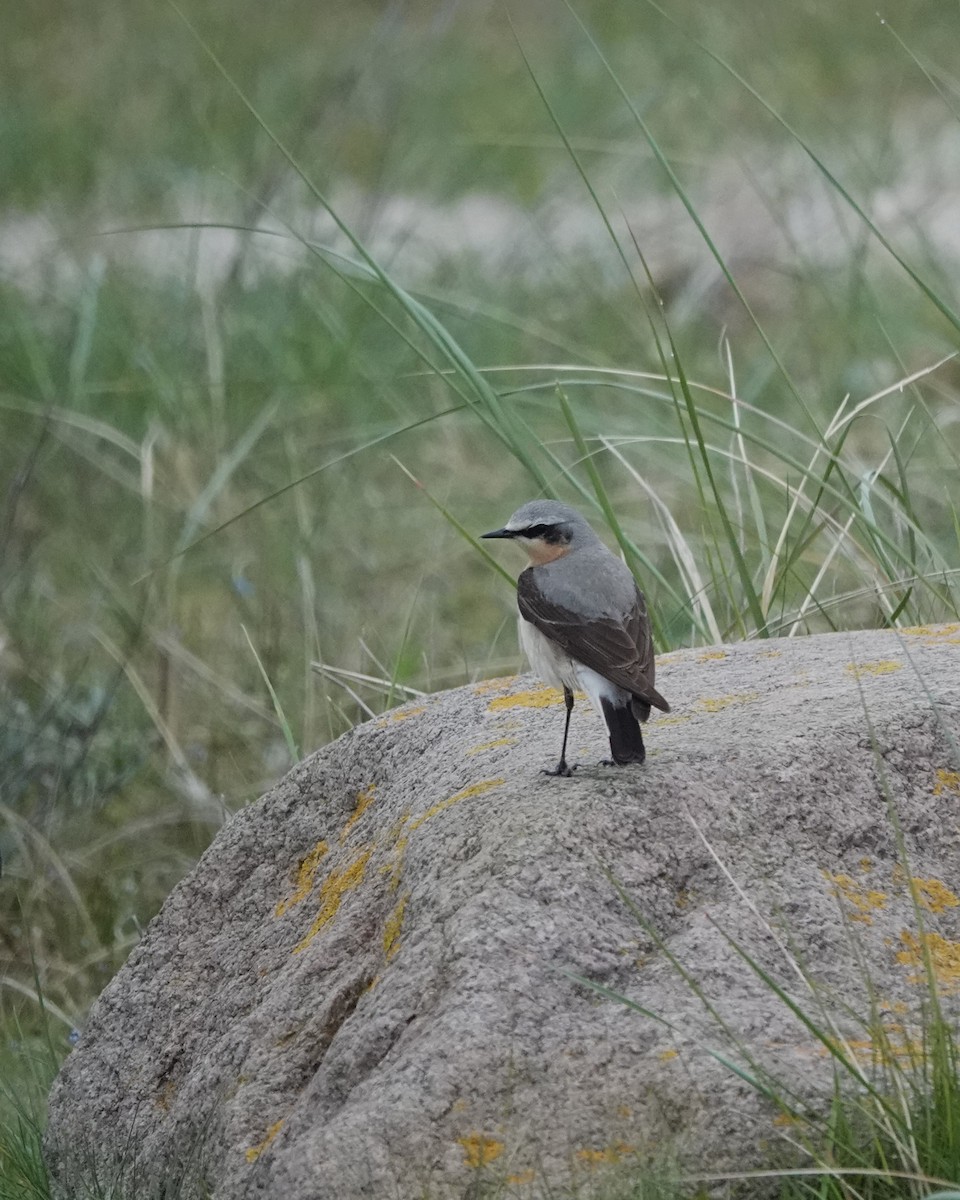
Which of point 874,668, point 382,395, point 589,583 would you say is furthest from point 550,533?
point 382,395

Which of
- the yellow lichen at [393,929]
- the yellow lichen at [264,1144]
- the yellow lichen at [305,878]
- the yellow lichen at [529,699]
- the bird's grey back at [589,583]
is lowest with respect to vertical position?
the yellow lichen at [264,1144]

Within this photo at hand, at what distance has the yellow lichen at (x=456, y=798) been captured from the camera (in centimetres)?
262

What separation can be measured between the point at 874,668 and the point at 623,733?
58 cm

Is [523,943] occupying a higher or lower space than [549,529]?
lower

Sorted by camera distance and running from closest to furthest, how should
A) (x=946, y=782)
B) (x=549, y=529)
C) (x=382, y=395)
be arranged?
(x=946, y=782)
(x=549, y=529)
(x=382, y=395)

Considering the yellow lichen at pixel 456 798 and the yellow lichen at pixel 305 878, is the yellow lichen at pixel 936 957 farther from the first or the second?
the yellow lichen at pixel 305 878

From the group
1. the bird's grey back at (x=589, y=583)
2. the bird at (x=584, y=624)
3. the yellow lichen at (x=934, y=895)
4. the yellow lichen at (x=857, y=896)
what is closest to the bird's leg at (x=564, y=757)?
Answer: the bird at (x=584, y=624)

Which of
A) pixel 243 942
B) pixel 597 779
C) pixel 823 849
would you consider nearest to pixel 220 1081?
pixel 243 942

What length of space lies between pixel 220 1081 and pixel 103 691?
290 centimetres

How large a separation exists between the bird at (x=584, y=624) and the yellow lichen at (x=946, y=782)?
1.39 feet

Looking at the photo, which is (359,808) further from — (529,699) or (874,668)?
(874,668)

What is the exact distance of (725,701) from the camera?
Result: 2.91 metres

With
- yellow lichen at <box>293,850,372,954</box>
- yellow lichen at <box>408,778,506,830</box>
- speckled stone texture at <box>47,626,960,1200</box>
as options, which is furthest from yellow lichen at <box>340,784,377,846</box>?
yellow lichen at <box>408,778,506,830</box>

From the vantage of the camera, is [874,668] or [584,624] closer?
[584,624]
